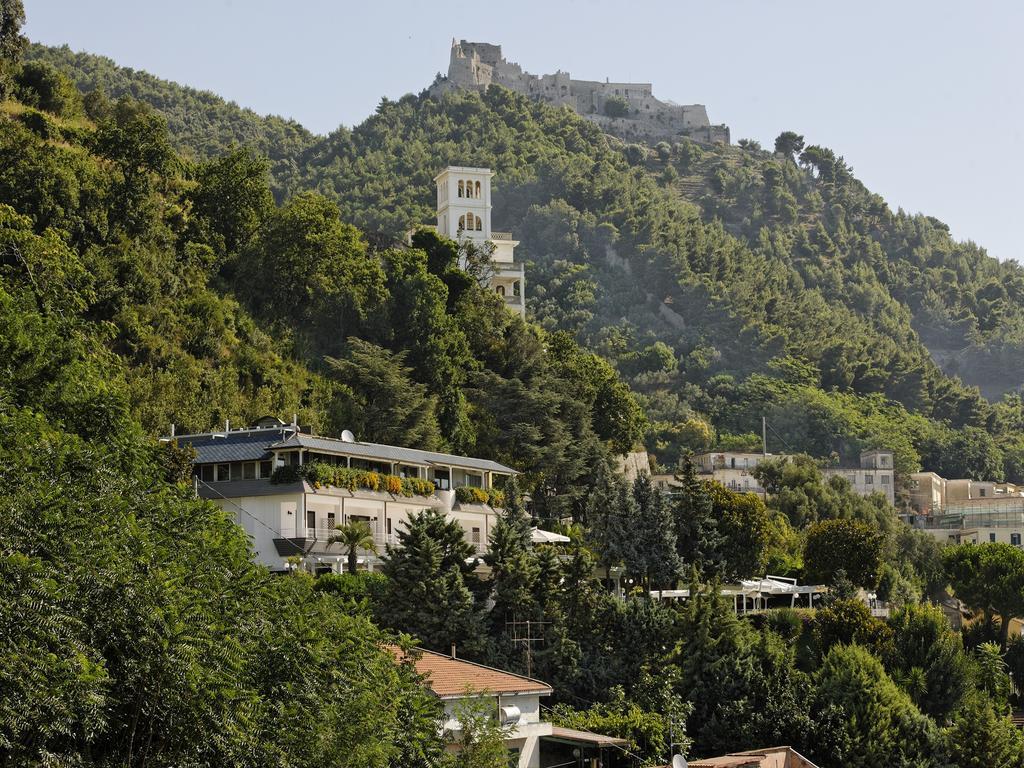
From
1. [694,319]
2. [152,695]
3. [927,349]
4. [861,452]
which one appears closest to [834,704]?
[152,695]

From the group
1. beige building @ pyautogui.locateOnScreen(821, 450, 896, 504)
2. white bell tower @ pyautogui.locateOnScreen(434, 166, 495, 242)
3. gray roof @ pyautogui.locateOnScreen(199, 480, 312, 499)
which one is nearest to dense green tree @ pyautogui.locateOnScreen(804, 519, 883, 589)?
gray roof @ pyautogui.locateOnScreen(199, 480, 312, 499)

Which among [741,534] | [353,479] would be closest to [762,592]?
[741,534]

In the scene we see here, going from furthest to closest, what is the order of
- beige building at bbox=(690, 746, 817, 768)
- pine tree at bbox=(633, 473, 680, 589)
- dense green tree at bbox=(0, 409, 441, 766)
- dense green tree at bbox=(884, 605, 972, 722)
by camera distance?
pine tree at bbox=(633, 473, 680, 589) < dense green tree at bbox=(884, 605, 972, 722) < beige building at bbox=(690, 746, 817, 768) < dense green tree at bbox=(0, 409, 441, 766)

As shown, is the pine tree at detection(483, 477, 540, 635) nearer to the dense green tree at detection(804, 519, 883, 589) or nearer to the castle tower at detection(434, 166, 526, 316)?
the dense green tree at detection(804, 519, 883, 589)

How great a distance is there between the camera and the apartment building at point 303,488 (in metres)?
53.3

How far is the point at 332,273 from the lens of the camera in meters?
70.3

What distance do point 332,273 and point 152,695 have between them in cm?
4495

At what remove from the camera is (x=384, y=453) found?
5875cm

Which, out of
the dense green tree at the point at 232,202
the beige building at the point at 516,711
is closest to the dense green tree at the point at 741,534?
the beige building at the point at 516,711

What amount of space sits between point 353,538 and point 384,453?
22.7ft

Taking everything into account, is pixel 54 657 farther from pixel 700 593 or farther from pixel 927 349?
pixel 927 349

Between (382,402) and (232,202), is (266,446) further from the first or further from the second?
(232,202)

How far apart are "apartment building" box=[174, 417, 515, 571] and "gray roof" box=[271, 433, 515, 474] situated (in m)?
0.06

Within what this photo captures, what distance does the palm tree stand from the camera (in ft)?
171
